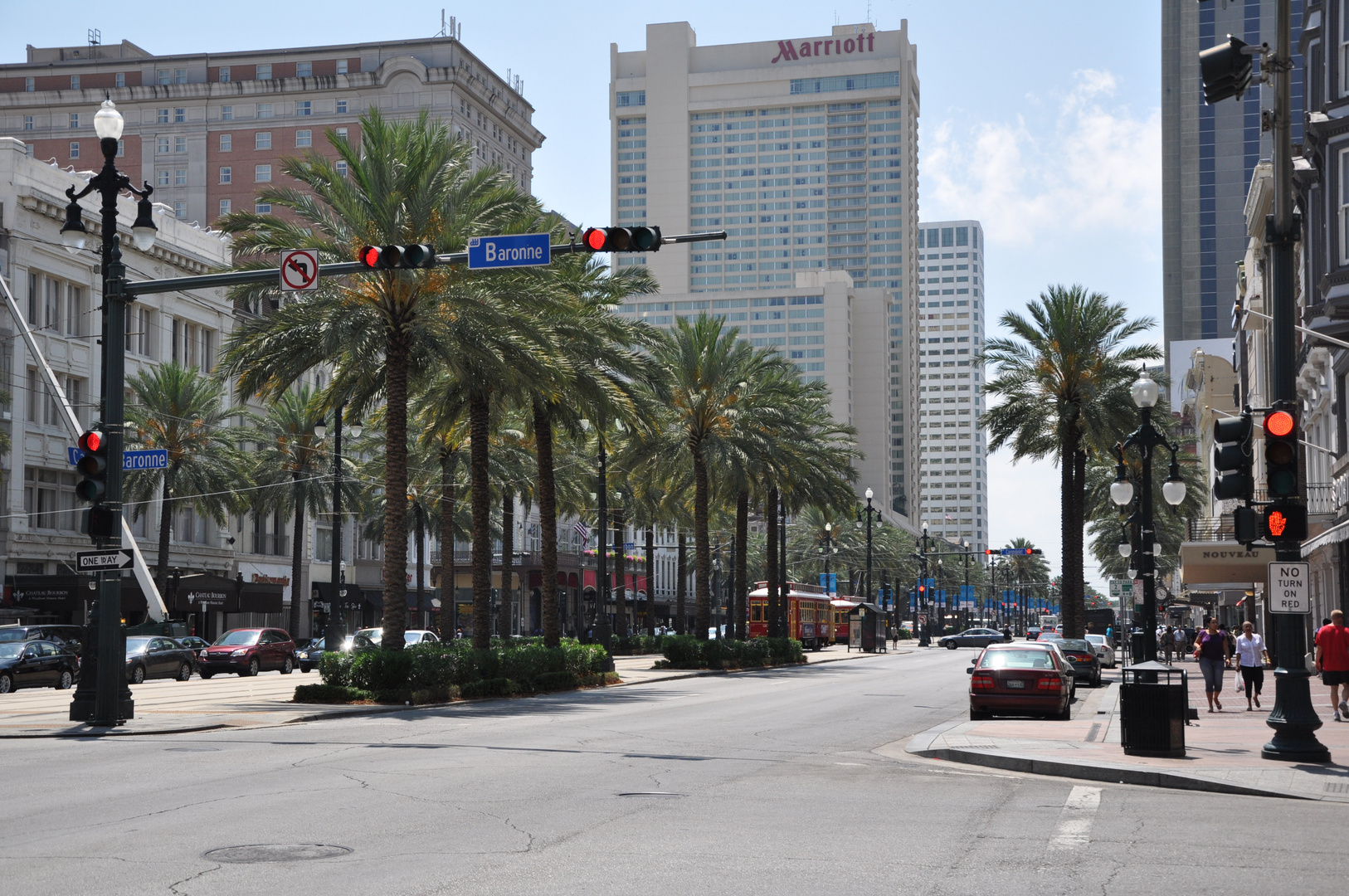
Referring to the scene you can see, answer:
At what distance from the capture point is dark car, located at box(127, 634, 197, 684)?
4253cm

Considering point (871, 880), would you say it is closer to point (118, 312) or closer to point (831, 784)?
point (831, 784)

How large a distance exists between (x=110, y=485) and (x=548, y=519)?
60.2ft

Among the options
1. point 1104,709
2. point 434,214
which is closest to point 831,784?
point 1104,709

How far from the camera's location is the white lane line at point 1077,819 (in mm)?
10992

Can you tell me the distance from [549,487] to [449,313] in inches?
441

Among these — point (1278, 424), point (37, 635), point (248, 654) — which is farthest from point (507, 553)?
point (1278, 424)

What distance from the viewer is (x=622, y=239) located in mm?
18078

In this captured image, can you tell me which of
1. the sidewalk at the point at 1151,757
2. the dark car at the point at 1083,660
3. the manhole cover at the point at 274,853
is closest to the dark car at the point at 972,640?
the dark car at the point at 1083,660

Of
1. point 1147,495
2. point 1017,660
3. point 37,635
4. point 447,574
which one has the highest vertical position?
point 1147,495

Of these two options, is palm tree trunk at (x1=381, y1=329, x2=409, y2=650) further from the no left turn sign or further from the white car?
the white car

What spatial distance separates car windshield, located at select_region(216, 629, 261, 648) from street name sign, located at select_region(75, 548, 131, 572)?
1101 inches

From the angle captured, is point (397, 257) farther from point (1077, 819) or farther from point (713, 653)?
point (713, 653)

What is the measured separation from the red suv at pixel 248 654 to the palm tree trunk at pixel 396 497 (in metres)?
20.4

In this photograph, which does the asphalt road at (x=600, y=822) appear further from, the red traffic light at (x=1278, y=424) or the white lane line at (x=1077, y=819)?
the red traffic light at (x=1278, y=424)
